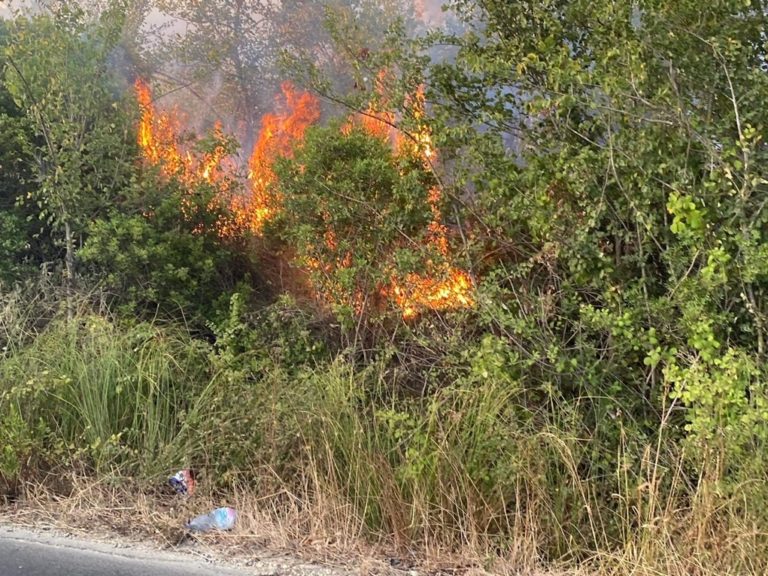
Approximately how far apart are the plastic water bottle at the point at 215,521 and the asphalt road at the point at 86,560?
10.3 inches

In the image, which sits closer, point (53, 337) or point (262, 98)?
point (53, 337)

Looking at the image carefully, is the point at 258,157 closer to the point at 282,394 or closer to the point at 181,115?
the point at 181,115

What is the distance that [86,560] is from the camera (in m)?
3.22

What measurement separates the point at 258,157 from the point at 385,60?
328cm

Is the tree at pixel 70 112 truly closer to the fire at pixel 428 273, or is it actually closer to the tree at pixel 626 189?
the fire at pixel 428 273

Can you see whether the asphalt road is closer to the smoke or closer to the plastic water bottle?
the plastic water bottle

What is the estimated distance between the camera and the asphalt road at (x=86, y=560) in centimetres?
312

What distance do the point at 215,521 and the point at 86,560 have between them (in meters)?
0.68

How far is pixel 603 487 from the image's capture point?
3.66m

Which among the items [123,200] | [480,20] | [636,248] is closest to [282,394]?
[636,248]

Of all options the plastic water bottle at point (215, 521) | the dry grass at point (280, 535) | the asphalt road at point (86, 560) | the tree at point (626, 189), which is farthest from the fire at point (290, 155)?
the asphalt road at point (86, 560)

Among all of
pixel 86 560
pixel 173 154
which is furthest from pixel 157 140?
pixel 86 560

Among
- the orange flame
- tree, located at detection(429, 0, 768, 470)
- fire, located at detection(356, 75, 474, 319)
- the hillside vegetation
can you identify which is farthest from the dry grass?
the orange flame

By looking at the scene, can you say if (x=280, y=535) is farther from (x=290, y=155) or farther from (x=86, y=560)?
(x=290, y=155)
